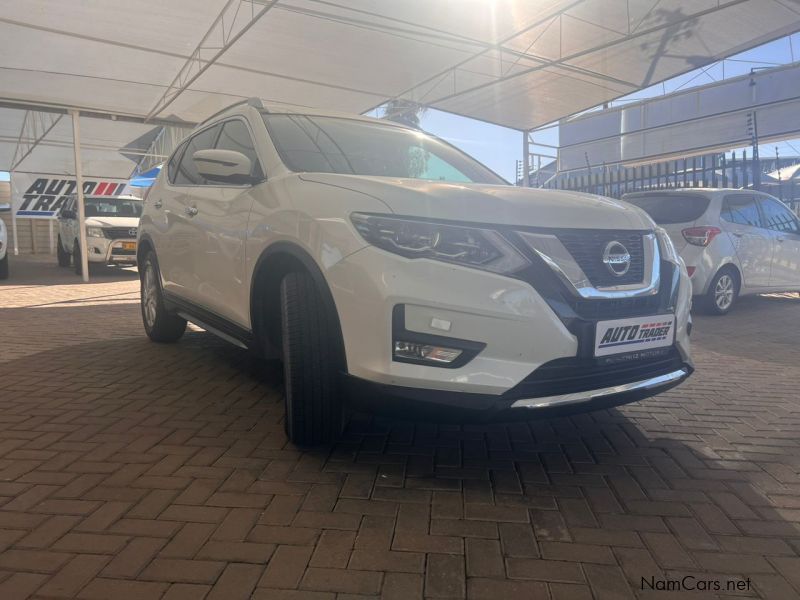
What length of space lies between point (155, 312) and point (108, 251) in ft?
28.9

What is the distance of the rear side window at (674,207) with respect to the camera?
7.25 metres

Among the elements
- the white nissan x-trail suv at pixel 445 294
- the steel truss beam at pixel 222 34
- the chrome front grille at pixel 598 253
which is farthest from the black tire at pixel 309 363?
the steel truss beam at pixel 222 34

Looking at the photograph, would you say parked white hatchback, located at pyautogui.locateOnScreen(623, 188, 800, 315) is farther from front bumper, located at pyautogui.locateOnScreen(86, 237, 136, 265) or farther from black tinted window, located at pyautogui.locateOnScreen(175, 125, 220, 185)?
front bumper, located at pyautogui.locateOnScreen(86, 237, 136, 265)

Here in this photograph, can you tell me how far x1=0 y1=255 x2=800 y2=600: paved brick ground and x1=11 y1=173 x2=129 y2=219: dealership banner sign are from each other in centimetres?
1861

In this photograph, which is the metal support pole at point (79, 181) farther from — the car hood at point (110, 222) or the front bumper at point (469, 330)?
the front bumper at point (469, 330)

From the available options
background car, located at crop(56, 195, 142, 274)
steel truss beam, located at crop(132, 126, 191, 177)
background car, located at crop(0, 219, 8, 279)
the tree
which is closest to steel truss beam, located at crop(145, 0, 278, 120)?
background car, located at crop(56, 195, 142, 274)

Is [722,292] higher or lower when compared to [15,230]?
lower

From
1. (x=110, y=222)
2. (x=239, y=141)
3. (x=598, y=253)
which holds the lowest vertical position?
(x=598, y=253)

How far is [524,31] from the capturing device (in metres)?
10.7

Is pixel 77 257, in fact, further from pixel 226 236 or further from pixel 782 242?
pixel 782 242

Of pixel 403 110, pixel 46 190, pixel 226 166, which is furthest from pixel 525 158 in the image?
pixel 46 190

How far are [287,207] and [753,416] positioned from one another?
118 inches

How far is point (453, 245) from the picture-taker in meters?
2.38

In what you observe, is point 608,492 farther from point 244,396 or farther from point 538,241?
point 244,396
